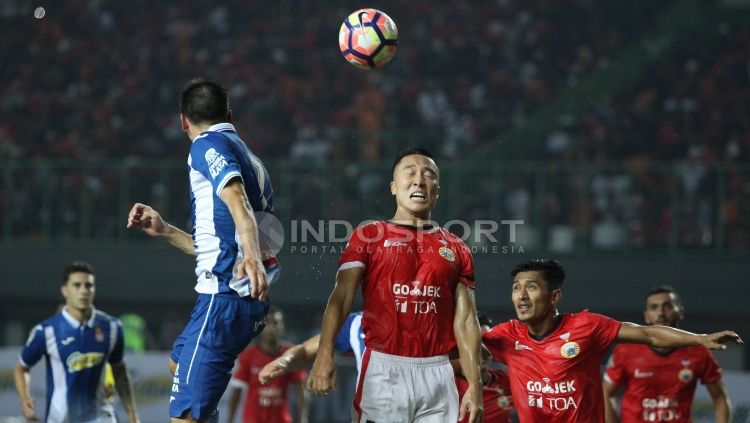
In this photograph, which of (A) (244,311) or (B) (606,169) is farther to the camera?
(B) (606,169)

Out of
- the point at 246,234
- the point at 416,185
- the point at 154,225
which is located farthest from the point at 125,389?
the point at 246,234

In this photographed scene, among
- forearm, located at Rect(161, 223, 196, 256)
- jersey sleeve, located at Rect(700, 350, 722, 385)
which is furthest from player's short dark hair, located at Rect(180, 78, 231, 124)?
jersey sleeve, located at Rect(700, 350, 722, 385)

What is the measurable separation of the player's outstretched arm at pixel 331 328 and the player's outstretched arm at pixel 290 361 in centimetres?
40

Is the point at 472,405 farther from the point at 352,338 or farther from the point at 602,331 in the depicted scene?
the point at 602,331

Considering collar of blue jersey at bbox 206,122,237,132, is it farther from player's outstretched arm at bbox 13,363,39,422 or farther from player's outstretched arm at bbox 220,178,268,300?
player's outstretched arm at bbox 13,363,39,422

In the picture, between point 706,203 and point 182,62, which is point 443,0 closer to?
point 182,62

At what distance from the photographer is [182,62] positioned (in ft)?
61.9

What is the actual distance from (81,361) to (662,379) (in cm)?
444

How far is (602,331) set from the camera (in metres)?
5.97

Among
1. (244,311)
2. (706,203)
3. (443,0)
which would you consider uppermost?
(443,0)

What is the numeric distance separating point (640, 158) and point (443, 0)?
590 cm

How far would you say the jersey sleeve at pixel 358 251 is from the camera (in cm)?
495

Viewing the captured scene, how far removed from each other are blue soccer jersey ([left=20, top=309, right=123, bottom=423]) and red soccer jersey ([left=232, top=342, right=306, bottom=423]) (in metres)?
2.82

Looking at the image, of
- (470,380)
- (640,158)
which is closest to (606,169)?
(640,158)
